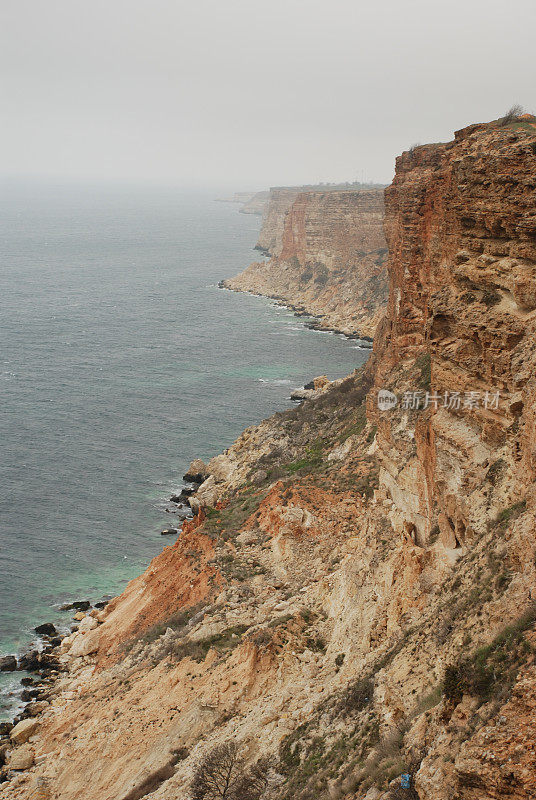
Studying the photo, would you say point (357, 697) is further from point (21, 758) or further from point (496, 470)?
point (21, 758)

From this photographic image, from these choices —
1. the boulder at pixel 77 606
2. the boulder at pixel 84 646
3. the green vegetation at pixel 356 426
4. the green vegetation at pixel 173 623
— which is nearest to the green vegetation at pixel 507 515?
the green vegetation at pixel 173 623

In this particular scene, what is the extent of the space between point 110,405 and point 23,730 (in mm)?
46186

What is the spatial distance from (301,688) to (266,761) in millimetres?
3036

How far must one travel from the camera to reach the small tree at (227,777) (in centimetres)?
1811

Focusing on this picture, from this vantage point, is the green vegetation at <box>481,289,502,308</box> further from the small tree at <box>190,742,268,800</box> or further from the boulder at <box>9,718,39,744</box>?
the boulder at <box>9,718,39,744</box>

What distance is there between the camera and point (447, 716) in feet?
36.1

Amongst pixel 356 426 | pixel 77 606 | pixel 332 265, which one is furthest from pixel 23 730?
pixel 332 265

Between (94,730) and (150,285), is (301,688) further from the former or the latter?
(150,285)

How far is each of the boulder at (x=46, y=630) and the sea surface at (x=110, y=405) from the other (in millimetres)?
406

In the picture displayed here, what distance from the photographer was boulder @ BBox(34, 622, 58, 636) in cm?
3925

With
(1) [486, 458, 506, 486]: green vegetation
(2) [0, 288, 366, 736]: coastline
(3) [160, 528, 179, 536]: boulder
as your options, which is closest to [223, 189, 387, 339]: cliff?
(3) [160, 528, 179, 536]: boulder

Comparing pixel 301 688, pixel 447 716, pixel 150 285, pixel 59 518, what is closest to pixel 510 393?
pixel 447 716

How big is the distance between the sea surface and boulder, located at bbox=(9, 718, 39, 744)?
295 cm

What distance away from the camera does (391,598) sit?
69.7 feet
